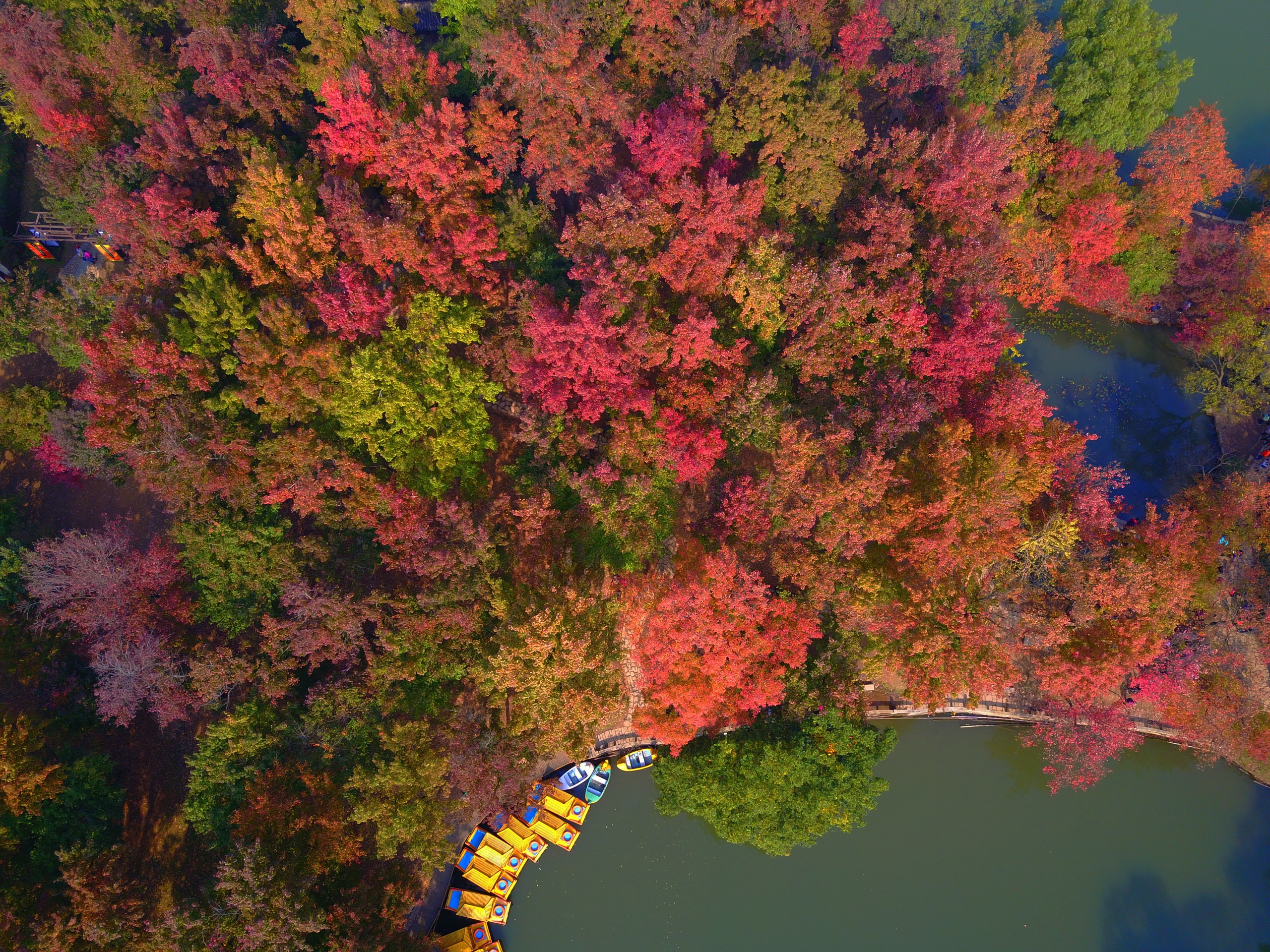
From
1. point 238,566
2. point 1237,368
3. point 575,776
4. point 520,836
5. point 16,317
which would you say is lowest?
point 520,836

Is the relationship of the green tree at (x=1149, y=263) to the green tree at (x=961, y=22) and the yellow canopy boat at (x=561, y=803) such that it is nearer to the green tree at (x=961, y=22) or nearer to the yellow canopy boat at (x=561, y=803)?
Result: the green tree at (x=961, y=22)

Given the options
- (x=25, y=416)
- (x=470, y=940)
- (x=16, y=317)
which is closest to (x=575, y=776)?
(x=470, y=940)

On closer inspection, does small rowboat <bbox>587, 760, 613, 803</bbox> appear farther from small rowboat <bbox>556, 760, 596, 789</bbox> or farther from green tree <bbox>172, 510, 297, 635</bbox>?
green tree <bbox>172, 510, 297, 635</bbox>

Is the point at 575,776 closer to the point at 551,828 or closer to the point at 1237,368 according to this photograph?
the point at 551,828

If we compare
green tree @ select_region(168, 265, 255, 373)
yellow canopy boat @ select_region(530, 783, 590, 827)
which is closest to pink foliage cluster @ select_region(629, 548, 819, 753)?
yellow canopy boat @ select_region(530, 783, 590, 827)

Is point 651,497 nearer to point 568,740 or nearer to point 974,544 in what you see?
point 568,740

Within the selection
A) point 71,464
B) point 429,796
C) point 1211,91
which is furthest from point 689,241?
point 1211,91
